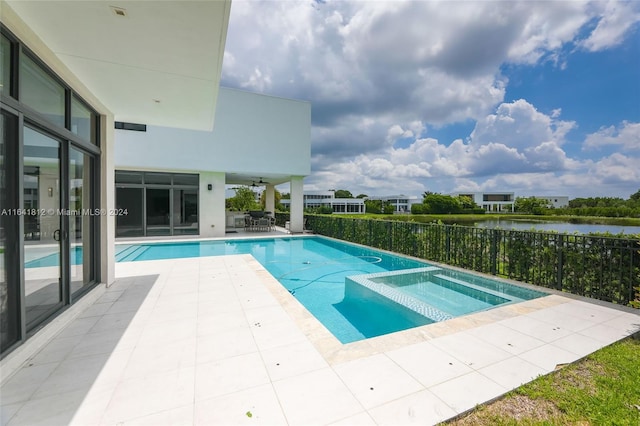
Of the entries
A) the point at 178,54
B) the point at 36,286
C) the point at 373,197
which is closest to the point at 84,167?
the point at 36,286

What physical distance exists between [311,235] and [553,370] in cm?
1226

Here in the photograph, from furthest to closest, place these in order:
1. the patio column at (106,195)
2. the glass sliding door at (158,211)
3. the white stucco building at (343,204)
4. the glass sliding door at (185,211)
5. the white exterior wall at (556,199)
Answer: the white exterior wall at (556,199), the white stucco building at (343,204), the glass sliding door at (185,211), the glass sliding door at (158,211), the patio column at (106,195)

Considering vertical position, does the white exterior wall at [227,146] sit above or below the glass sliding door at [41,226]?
above

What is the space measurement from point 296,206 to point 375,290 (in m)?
10.9

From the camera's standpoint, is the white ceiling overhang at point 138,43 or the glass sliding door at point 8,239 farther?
the glass sliding door at point 8,239

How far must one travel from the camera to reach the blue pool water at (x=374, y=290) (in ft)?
14.4

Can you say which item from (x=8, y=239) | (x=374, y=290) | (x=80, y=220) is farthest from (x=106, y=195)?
(x=374, y=290)

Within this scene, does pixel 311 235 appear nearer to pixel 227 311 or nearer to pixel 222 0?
pixel 227 311

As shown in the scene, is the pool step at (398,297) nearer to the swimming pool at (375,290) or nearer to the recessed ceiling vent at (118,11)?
the swimming pool at (375,290)

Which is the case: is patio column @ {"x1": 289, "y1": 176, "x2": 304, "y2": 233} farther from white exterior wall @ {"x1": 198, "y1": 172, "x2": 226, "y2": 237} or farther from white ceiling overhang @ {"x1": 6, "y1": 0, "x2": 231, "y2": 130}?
white ceiling overhang @ {"x1": 6, "y1": 0, "x2": 231, "y2": 130}

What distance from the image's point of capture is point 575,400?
7.05ft

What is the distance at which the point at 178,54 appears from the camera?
314cm

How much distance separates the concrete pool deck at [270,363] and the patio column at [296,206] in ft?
37.0

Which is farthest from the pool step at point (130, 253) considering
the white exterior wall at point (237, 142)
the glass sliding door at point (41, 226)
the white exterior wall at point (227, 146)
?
the glass sliding door at point (41, 226)
